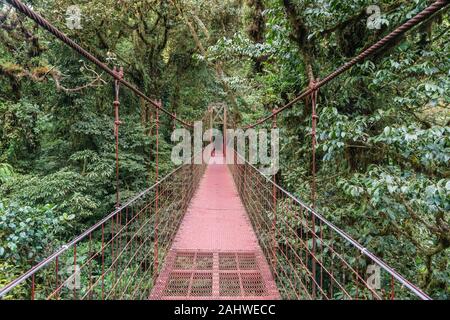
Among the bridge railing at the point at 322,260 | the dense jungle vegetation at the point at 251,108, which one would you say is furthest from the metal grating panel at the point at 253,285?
the dense jungle vegetation at the point at 251,108

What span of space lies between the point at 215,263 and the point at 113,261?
1083mm

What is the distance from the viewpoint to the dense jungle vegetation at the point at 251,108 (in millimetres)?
1899

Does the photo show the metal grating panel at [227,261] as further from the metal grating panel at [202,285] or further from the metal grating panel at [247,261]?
the metal grating panel at [202,285]

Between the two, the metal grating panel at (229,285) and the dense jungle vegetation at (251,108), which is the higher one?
the dense jungle vegetation at (251,108)

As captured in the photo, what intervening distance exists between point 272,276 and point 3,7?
16.4ft

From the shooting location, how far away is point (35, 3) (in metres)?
5.21

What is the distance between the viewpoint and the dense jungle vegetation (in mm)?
1899

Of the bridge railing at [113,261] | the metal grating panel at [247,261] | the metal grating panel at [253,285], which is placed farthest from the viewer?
the metal grating panel at [247,261]

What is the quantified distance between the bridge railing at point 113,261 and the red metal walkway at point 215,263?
0.11m

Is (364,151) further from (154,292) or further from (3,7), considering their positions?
(3,7)

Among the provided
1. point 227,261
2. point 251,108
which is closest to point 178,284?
point 227,261

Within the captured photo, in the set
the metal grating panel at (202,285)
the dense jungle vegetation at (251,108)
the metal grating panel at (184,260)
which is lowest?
the metal grating panel at (202,285)

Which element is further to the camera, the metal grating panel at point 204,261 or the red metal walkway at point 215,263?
the metal grating panel at point 204,261
